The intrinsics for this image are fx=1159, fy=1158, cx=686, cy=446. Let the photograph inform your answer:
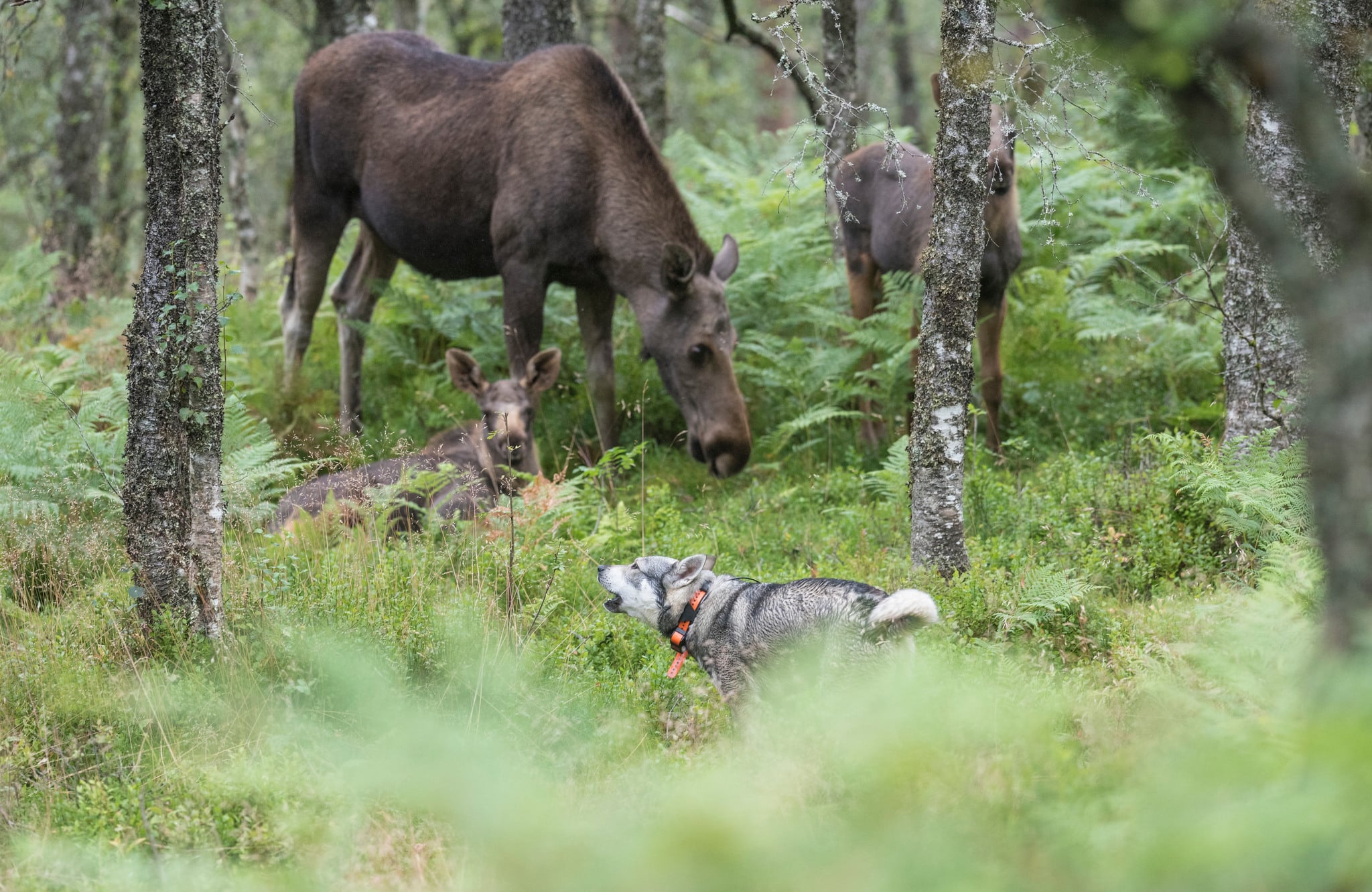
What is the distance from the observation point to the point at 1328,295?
1.98 metres

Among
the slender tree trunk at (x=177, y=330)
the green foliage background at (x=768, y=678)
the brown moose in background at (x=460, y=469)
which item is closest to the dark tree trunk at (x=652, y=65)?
the green foliage background at (x=768, y=678)

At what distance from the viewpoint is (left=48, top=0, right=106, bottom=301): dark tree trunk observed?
Answer: 13.7m

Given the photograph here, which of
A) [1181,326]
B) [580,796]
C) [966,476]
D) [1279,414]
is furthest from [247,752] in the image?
[1181,326]

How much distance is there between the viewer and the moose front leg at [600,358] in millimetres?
9070

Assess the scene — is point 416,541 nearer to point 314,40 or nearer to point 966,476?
point 966,476

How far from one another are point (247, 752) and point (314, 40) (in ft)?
42.2

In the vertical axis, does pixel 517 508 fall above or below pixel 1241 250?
below

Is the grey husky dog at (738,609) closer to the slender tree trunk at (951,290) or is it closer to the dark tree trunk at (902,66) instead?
the slender tree trunk at (951,290)

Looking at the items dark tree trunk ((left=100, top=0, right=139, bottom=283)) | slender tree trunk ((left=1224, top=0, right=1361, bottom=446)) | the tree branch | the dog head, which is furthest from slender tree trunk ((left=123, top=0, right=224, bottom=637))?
dark tree trunk ((left=100, top=0, right=139, bottom=283))

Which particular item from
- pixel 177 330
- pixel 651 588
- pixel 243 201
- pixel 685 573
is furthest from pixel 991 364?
pixel 243 201

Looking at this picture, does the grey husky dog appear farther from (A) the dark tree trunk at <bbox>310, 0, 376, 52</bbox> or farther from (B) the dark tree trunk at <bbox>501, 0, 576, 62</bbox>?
(A) the dark tree trunk at <bbox>310, 0, 376, 52</bbox>

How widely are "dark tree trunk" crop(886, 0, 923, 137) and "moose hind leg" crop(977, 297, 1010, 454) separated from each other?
401 inches

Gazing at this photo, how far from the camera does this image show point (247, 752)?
4285 mm

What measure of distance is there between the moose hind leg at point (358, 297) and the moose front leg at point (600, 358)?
204 cm
